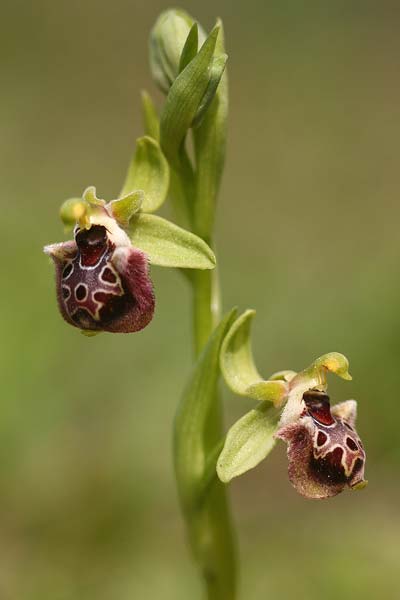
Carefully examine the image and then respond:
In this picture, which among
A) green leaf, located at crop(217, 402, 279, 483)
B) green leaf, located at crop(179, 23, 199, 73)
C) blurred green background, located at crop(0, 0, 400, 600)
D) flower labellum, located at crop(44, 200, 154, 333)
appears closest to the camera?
flower labellum, located at crop(44, 200, 154, 333)

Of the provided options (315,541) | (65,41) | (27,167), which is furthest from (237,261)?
(65,41)

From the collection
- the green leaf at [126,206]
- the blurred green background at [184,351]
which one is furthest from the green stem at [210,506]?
the blurred green background at [184,351]

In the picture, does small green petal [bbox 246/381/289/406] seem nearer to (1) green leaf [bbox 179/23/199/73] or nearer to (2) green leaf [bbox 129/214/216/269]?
(2) green leaf [bbox 129/214/216/269]

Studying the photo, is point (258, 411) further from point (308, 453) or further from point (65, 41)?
point (65, 41)

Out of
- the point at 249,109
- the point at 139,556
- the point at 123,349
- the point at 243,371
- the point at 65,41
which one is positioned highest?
the point at 65,41

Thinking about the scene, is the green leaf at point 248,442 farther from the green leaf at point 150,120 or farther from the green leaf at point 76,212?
the green leaf at point 150,120

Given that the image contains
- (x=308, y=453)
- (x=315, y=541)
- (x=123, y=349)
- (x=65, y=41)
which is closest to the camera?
(x=308, y=453)

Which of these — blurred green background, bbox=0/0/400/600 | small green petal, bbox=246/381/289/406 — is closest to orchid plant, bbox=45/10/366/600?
small green petal, bbox=246/381/289/406
